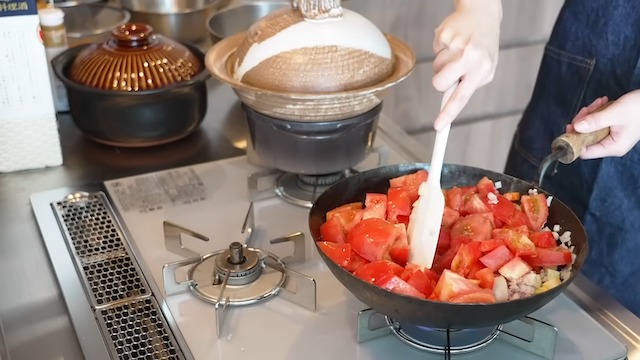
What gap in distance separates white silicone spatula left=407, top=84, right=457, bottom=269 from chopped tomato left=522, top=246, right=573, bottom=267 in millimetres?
97

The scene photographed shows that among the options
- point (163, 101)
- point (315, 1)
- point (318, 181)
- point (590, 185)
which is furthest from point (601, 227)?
point (163, 101)

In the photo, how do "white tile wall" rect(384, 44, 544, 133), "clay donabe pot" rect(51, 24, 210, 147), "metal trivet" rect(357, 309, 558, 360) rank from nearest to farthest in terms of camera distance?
"metal trivet" rect(357, 309, 558, 360), "clay donabe pot" rect(51, 24, 210, 147), "white tile wall" rect(384, 44, 544, 133)

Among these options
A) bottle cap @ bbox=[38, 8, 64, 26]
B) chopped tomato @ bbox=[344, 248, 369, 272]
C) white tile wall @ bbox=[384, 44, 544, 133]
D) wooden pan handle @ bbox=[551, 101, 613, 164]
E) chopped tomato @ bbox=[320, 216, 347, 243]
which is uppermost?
wooden pan handle @ bbox=[551, 101, 613, 164]

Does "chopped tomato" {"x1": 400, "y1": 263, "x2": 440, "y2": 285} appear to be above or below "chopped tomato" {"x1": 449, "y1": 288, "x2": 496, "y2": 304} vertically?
below

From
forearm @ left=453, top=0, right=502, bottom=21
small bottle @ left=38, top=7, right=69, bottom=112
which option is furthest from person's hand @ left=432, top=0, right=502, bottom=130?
small bottle @ left=38, top=7, right=69, bottom=112

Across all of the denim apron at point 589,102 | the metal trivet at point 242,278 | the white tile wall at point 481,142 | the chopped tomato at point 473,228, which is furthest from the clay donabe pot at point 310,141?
the white tile wall at point 481,142

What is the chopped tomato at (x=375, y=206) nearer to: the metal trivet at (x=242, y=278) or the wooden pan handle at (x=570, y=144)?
the metal trivet at (x=242, y=278)

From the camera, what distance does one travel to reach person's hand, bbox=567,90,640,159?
86 centimetres

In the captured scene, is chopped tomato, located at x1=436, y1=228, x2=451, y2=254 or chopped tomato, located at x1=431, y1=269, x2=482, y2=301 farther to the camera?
chopped tomato, located at x1=436, y1=228, x2=451, y2=254

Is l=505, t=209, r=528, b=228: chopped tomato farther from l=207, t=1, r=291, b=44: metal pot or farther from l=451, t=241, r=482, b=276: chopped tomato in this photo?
l=207, t=1, r=291, b=44: metal pot

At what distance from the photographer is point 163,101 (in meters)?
1.12

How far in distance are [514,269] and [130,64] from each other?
0.66 m

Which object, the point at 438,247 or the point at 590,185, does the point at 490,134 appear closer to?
the point at 590,185

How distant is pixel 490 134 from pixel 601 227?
0.96m
